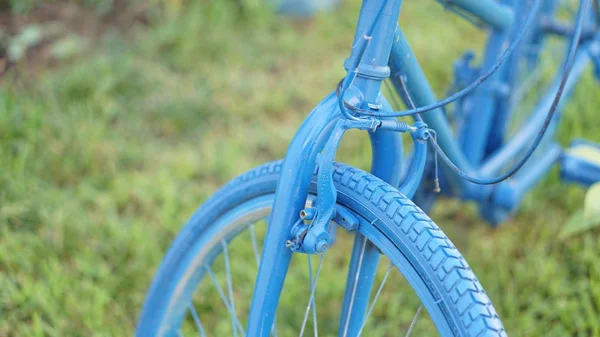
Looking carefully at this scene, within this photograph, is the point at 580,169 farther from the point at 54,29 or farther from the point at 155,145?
the point at 54,29

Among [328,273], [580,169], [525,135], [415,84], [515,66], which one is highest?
[515,66]

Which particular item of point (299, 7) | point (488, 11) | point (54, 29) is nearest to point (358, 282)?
point (488, 11)

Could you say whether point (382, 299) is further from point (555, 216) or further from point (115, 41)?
Result: point (115, 41)

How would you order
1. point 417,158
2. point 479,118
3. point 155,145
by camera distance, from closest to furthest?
point 417,158, point 479,118, point 155,145

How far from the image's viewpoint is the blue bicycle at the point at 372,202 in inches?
34.1

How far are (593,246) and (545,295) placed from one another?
0.26 metres

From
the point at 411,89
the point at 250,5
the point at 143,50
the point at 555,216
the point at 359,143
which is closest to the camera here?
the point at 411,89

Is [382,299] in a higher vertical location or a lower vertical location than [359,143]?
lower

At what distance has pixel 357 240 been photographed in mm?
1044

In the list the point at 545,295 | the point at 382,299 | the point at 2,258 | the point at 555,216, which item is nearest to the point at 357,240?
the point at 382,299

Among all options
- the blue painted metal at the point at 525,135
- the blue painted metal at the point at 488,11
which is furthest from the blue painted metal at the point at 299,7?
the blue painted metal at the point at 488,11

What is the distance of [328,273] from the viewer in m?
1.87

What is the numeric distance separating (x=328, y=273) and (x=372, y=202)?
995 mm

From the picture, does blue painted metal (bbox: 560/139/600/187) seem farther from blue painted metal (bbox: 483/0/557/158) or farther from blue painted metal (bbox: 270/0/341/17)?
blue painted metal (bbox: 270/0/341/17)
